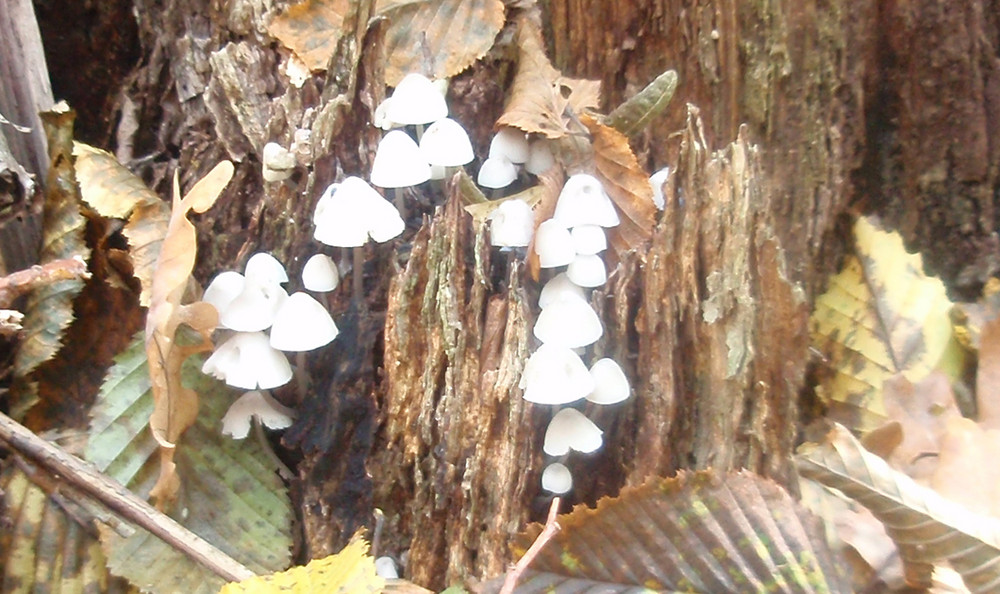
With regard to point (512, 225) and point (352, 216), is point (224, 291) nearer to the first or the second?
point (352, 216)

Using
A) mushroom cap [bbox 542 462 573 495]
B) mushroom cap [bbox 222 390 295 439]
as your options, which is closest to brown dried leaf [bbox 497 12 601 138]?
mushroom cap [bbox 542 462 573 495]

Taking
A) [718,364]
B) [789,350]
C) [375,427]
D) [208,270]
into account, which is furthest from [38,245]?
[789,350]

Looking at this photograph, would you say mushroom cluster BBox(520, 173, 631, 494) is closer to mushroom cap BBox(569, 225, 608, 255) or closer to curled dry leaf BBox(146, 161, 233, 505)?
mushroom cap BBox(569, 225, 608, 255)

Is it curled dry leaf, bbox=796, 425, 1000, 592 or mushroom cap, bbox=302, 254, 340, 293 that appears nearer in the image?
curled dry leaf, bbox=796, 425, 1000, 592

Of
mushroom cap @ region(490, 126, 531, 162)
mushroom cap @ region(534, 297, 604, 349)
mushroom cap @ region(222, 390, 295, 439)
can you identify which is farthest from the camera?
mushroom cap @ region(490, 126, 531, 162)

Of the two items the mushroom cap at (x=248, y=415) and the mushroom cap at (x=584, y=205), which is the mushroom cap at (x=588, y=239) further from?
the mushroom cap at (x=248, y=415)

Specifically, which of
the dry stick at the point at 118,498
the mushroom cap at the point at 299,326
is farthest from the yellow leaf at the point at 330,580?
the mushroom cap at the point at 299,326
